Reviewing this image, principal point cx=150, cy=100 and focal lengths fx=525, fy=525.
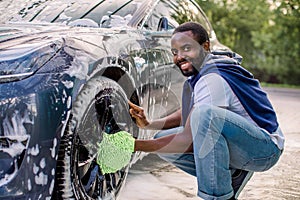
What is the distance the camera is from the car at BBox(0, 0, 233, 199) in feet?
8.05

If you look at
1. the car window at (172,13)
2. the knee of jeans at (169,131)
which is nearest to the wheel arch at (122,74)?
the knee of jeans at (169,131)

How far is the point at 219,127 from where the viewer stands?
111 inches

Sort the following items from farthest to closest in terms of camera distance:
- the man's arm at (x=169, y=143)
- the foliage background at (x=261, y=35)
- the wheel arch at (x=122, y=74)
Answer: the foliage background at (x=261, y=35) < the wheel arch at (x=122, y=74) < the man's arm at (x=169, y=143)

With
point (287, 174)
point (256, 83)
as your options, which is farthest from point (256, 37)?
point (256, 83)

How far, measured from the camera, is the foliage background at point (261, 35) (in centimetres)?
1344

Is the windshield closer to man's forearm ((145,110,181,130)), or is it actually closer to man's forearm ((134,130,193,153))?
man's forearm ((145,110,181,130))

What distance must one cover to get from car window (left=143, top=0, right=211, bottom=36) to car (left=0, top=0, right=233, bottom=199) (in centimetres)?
20

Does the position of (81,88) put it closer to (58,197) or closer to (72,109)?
A: (72,109)

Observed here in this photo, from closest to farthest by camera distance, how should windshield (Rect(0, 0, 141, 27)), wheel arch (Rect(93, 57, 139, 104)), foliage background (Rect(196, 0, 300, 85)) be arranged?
wheel arch (Rect(93, 57, 139, 104)) → windshield (Rect(0, 0, 141, 27)) → foliage background (Rect(196, 0, 300, 85))

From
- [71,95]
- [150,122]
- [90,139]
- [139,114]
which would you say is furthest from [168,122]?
[71,95]

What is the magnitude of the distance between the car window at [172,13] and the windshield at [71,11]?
18 centimetres

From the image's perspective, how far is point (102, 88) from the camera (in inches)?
116

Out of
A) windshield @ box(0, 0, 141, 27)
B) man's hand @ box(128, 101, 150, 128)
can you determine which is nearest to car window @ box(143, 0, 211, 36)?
windshield @ box(0, 0, 141, 27)

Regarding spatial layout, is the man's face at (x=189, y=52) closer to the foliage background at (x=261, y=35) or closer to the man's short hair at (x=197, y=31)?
the man's short hair at (x=197, y=31)
